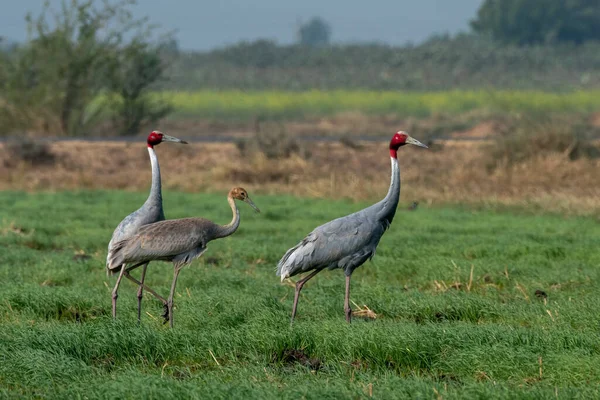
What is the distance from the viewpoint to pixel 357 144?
98.3 ft

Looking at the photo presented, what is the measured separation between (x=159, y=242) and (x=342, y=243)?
1.68 m

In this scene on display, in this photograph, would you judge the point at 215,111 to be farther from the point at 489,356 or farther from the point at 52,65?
the point at 489,356

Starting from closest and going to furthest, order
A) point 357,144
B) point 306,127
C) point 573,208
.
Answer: point 573,208 → point 357,144 → point 306,127

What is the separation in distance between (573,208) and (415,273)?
25.4 ft

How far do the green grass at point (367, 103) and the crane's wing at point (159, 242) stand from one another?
38.7 meters

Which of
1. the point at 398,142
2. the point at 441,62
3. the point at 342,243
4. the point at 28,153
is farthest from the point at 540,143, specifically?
the point at 441,62

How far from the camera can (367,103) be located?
186 feet

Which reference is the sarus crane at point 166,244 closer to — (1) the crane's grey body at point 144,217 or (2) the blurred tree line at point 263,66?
(1) the crane's grey body at point 144,217

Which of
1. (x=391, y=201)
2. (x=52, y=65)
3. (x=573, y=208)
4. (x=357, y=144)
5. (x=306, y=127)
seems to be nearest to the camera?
Result: (x=391, y=201)

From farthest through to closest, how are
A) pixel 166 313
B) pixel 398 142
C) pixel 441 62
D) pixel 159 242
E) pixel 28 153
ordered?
pixel 441 62
pixel 28 153
pixel 398 142
pixel 166 313
pixel 159 242

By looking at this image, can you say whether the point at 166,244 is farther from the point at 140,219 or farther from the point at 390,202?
the point at 390,202

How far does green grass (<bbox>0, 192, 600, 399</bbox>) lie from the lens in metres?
7.39

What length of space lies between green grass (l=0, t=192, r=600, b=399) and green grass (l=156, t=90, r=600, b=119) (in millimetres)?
34245

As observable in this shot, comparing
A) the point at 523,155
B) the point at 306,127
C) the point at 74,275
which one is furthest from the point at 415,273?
the point at 306,127
